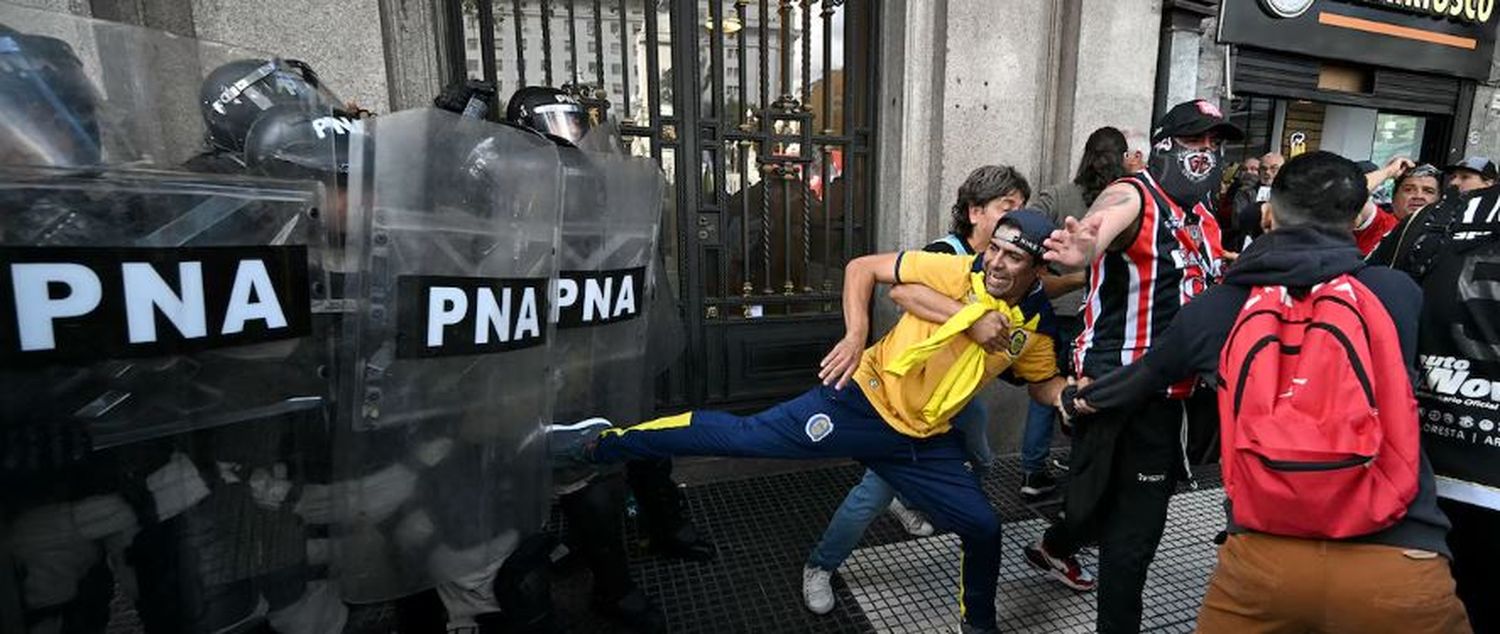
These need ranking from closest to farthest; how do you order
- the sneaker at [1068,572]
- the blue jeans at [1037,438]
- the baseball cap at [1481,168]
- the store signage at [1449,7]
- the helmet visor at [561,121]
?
the helmet visor at [561,121], the sneaker at [1068,572], the blue jeans at [1037,438], the baseball cap at [1481,168], the store signage at [1449,7]

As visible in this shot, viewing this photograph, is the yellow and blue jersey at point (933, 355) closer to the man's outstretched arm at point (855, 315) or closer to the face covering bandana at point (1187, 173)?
the man's outstretched arm at point (855, 315)

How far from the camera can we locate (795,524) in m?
3.43

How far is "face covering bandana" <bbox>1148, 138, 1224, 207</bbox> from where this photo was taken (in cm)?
215

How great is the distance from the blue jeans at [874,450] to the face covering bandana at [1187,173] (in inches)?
43.5

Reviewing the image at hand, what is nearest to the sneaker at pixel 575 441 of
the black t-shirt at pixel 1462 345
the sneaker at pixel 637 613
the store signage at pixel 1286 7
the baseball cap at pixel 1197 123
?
the sneaker at pixel 637 613

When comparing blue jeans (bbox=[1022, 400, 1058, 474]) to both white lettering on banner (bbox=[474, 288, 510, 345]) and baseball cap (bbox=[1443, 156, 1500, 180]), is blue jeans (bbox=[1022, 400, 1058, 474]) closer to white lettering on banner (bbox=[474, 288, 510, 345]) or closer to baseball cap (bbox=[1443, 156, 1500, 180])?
baseball cap (bbox=[1443, 156, 1500, 180])

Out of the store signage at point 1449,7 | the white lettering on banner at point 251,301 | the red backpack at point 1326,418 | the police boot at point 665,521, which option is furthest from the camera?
the store signage at point 1449,7

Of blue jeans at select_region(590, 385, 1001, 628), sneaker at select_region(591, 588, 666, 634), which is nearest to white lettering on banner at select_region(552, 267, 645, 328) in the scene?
blue jeans at select_region(590, 385, 1001, 628)

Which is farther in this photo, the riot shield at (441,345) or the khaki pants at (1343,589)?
the khaki pants at (1343,589)

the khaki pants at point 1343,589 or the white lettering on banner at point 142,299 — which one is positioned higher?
the white lettering on banner at point 142,299

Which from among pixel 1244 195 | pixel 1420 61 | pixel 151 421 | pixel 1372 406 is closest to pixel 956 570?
pixel 1372 406

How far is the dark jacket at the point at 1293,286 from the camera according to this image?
1.43m

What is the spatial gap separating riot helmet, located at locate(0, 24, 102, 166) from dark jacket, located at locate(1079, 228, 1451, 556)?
91.8 inches

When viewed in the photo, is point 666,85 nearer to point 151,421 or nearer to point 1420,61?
point 151,421
